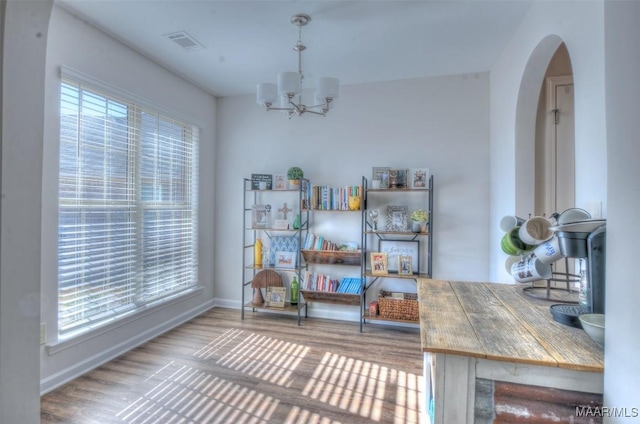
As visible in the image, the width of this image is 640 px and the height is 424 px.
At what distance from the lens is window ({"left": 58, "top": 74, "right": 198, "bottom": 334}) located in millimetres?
2299

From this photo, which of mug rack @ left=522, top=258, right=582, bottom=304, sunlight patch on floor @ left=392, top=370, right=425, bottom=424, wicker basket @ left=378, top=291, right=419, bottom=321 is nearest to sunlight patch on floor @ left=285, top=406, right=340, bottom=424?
sunlight patch on floor @ left=392, top=370, right=425, bottom=424

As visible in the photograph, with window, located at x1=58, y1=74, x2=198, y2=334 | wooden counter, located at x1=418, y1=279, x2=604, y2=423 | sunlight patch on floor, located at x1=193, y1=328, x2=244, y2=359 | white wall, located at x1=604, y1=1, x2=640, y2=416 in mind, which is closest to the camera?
white wall, located at x1=604, y1=1, x2=640, y2=416

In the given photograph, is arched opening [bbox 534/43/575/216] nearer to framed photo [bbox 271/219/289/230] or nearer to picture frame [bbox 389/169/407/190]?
picture frame [bbox 389/169/407/190]

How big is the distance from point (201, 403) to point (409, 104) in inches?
132

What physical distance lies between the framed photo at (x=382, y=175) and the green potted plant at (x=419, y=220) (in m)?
0.43

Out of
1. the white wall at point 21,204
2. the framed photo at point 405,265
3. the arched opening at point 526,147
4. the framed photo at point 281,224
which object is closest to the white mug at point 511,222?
the arched opening at point 526,147

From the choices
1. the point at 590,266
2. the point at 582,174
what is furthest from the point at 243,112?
the point at 590,266

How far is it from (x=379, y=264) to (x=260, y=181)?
1678 millimetres

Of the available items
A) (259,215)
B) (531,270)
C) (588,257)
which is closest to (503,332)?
(588,257)

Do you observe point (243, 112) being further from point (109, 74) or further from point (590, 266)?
point (590, 266)

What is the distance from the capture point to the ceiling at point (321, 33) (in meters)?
2.20

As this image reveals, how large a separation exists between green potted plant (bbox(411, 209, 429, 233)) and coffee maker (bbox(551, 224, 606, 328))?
2004mm

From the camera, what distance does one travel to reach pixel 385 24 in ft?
7.89

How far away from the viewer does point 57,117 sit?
2.17m
